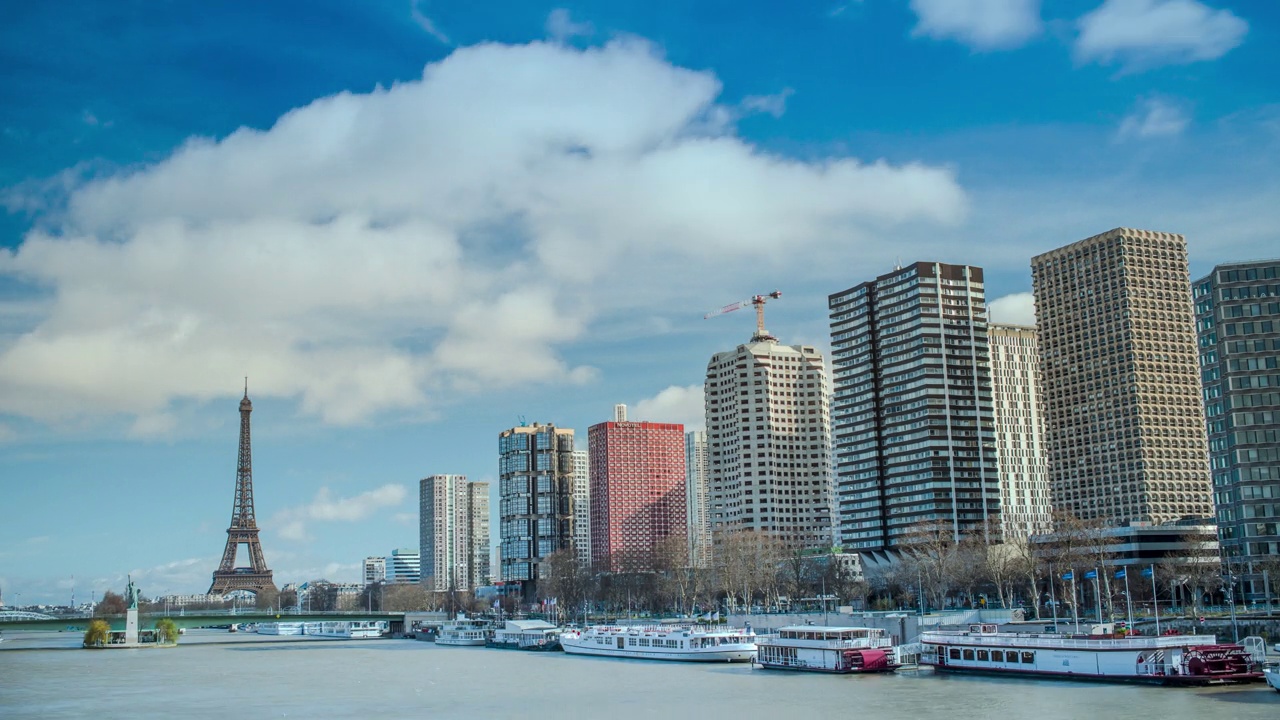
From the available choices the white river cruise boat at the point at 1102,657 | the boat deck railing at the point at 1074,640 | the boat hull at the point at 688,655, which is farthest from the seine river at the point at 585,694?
the boat deck railing at the point at 1074,640

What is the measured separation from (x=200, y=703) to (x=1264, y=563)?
452ft

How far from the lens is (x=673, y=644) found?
15625cm

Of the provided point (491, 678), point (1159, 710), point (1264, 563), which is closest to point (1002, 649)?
point (1159, 710)

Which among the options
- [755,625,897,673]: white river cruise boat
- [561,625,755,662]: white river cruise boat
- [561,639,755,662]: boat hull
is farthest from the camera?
[561,625,755,662]: white river cruise boat

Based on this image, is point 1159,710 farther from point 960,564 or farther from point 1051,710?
Answer: point 960,564

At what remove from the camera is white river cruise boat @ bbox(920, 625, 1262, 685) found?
99750mm

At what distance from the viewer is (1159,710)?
277 feet

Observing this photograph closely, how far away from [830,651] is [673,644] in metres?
33.7

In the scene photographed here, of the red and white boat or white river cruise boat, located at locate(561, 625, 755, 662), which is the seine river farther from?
white river cruise boat, located at locate(561, 625, 755, 662)

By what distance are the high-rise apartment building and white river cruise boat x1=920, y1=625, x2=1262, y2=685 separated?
76553mm

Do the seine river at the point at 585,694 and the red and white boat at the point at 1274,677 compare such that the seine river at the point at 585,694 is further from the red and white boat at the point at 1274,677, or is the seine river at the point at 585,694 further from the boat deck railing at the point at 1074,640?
the boat deck railing at the point at 1074,640

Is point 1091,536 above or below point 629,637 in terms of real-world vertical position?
above

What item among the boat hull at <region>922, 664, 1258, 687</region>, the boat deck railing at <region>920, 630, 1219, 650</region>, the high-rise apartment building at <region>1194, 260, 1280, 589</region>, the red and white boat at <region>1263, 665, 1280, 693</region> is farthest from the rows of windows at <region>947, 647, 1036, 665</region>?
the high-rise apartment building at <region>1194, 260, 1280, 589</region>

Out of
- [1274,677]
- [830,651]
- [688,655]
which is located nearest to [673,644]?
[688,655]
